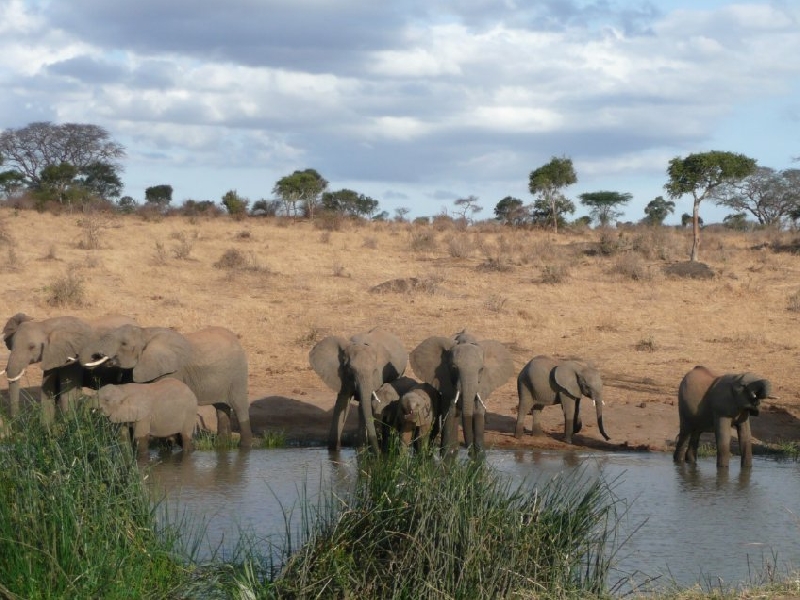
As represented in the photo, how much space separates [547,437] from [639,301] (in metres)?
8.17

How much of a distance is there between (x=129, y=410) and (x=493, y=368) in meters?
4.01

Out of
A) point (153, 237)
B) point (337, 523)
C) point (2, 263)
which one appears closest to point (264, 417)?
point (337, 523)

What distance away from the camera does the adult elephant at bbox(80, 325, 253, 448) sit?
483 inches

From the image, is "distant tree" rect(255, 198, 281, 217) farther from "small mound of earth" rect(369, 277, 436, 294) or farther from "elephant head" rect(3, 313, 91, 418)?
"elephant head" rect(3, 313, 91, 418)

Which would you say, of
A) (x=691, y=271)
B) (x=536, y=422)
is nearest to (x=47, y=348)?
(x=536, y=422)

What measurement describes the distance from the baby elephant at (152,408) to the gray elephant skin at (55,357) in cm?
86

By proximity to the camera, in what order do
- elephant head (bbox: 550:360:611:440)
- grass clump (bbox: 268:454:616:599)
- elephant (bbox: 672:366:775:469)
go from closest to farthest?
grass clump (bbox: 268:454:616:599) < elephant (bbox: 672:366:775:469) < elephant head (bbox: 550:360:611:440)

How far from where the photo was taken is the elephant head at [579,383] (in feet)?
44.7

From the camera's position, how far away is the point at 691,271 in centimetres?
2516

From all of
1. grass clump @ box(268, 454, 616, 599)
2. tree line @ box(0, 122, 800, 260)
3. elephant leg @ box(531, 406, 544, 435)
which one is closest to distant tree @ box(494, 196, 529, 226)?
tree line @ box(0, 122, 800, 260)

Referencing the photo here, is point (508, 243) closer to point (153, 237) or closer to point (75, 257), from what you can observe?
point (153, 237)

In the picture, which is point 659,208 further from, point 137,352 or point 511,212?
point 137,352

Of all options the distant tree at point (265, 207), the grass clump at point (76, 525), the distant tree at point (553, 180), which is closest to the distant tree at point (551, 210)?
the distant tree at point (553, 180)

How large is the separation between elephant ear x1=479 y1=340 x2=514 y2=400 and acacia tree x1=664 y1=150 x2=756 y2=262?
57.2 feet
